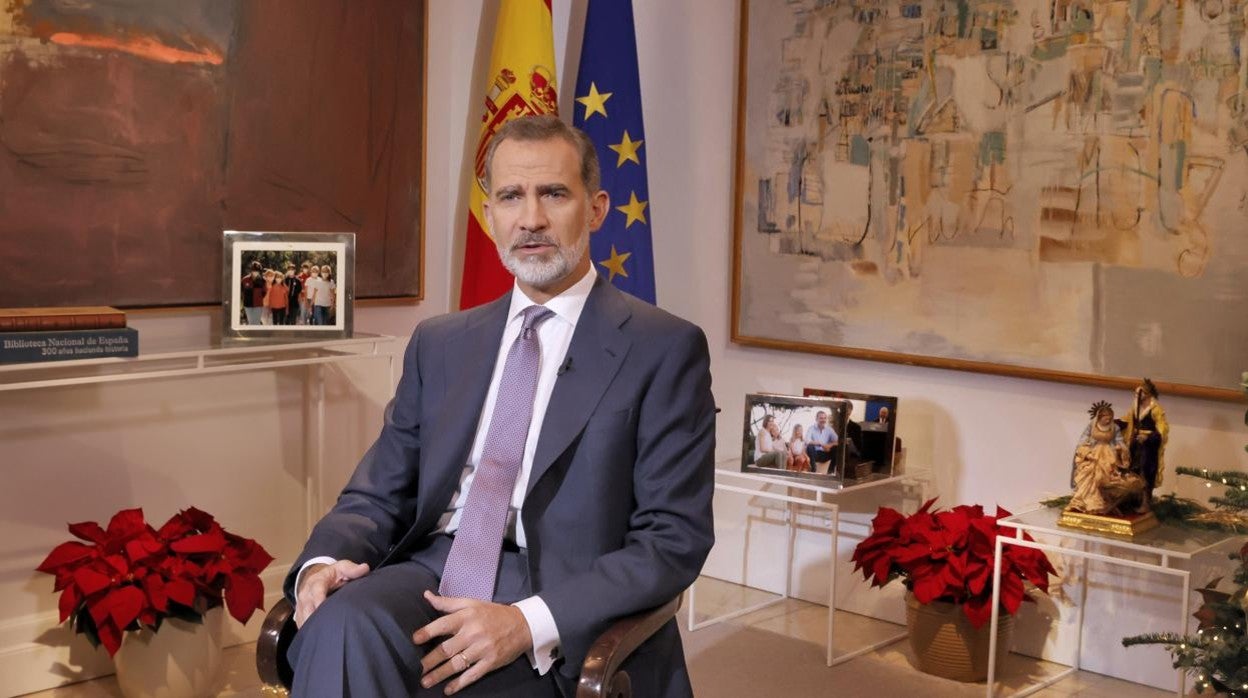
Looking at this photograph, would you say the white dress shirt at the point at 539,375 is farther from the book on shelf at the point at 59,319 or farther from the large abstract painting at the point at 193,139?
the large abstract painting at the point at 193,139

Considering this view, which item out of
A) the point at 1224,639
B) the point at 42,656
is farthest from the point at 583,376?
the point at 42,656

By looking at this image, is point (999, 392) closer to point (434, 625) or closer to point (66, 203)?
point (434, 625)

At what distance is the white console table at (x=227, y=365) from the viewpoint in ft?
11.1

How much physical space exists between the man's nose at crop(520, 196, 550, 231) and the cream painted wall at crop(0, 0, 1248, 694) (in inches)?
72.9

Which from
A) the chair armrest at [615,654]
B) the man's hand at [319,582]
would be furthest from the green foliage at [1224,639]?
the man's hand at [319,582]

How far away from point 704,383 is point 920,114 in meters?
1.95

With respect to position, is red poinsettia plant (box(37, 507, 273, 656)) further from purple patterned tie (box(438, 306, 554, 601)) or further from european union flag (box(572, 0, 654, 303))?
european union flag (box(572, 0, 654, 303))

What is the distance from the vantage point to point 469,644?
6.73 ft

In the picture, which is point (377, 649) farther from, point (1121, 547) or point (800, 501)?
point (1121, 547)

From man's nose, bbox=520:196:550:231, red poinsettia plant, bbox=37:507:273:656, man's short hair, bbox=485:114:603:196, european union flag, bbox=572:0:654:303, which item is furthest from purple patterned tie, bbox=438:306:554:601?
european union flag, bbox=572:0:654:303

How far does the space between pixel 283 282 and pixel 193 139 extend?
1.60 feet

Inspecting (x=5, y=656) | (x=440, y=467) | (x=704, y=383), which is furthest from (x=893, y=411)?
(x=5, y=656)

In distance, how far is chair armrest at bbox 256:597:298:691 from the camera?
2.09 meters

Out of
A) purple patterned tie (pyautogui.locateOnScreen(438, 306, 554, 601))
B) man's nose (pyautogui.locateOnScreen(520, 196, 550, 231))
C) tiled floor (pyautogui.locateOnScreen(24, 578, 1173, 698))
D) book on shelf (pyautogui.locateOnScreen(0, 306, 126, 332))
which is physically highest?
man's nose (pyautogui.locateOnScreen(520, 196, 550, 231))
